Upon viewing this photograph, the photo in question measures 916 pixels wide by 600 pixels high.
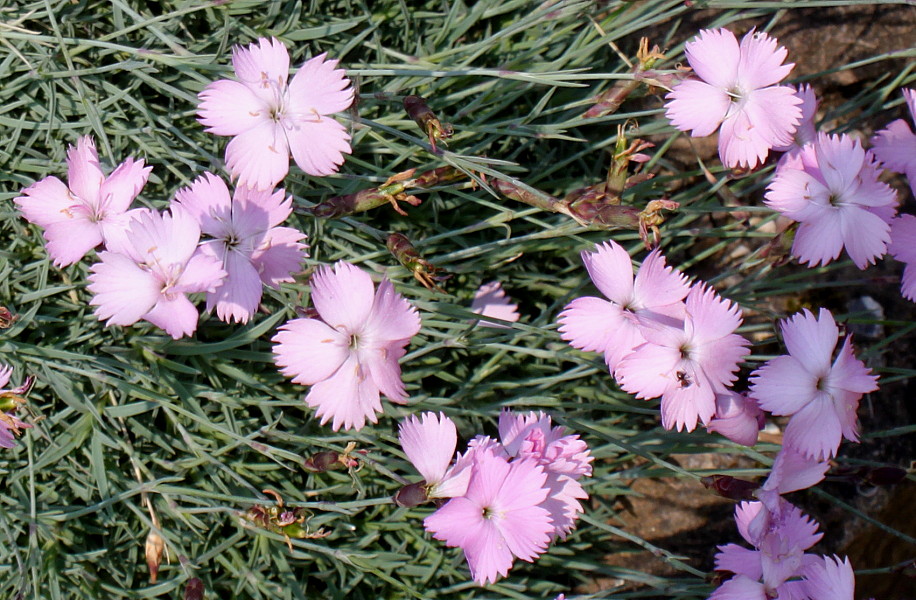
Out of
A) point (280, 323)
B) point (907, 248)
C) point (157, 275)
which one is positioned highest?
point (907, 248)

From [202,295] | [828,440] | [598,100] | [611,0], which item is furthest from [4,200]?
[828,440]

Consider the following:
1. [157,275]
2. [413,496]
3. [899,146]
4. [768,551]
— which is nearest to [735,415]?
[768,551]

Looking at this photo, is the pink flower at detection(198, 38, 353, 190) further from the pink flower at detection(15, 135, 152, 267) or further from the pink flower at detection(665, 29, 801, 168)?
the pink flower at detection(665, 29, 801, 168)

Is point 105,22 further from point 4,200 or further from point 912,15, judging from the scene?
point 912,15

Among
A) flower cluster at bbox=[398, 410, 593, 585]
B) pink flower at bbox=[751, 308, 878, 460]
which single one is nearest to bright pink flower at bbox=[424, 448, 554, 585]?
flower cluster at bbox=[398, 410, 593, 585]

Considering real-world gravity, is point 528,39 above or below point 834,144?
below

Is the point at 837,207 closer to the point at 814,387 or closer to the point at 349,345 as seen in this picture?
the point at 814,387

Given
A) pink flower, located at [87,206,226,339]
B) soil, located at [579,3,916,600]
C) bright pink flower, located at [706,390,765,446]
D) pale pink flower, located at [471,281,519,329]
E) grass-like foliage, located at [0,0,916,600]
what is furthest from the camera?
soil, located at [579,3,916,600]
